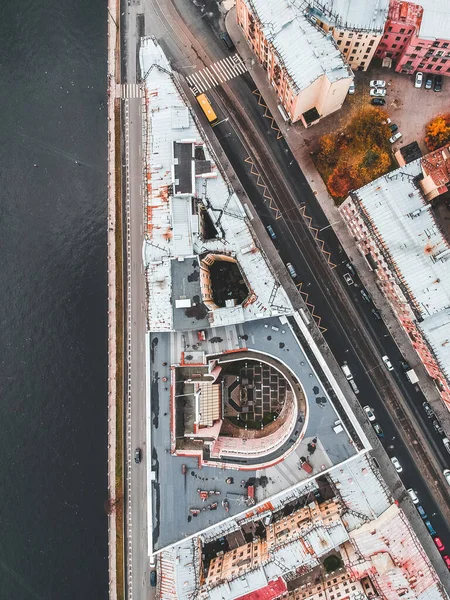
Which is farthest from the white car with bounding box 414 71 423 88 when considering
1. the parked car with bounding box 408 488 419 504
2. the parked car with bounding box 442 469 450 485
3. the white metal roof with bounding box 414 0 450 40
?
the parked car with bounding box 408 488 419 504

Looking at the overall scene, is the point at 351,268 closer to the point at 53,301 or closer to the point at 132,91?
the point at 132,91

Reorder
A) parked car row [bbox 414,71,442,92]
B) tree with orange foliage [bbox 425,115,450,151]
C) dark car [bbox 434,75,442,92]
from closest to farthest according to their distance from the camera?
tree with orange foliage [bbox 425,115,450,151] < parked car row [bbox 414,71,442,92] < dark car [bbox 434,75,442,92]

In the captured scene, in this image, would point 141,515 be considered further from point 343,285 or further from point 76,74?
point 76,74

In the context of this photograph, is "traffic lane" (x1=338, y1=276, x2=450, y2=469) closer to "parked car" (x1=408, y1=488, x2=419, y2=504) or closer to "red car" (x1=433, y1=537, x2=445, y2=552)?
"parked car" (x1=408, y1=488, x2=419, y2=504)

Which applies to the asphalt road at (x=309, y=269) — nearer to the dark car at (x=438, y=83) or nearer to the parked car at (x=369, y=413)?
the parked car at (x=369, y=413)

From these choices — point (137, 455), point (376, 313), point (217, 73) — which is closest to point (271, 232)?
point (376, 313)

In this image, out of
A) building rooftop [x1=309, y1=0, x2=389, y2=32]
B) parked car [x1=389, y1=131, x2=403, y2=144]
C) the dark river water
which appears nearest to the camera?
building rooftop [x1=309, y1=0, x2=389, y2=32]
